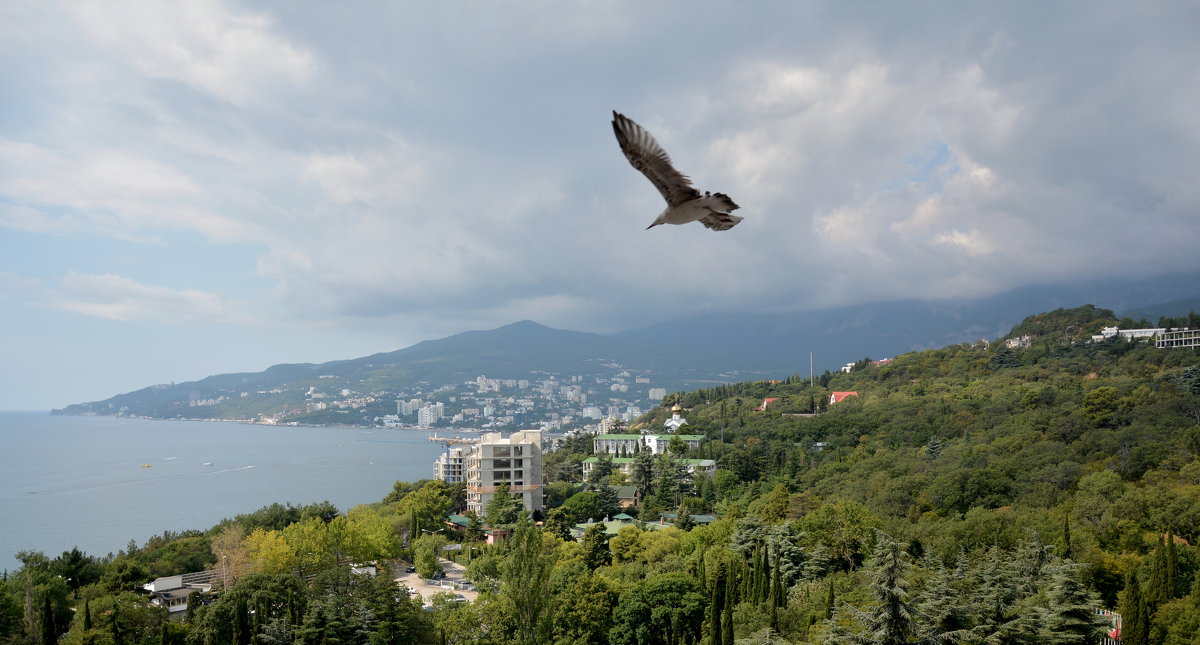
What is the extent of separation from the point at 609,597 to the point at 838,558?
5459 millimetres

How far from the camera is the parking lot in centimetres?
1844

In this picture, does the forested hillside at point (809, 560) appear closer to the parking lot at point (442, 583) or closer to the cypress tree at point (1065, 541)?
the cypress tree at point (1065, 541)

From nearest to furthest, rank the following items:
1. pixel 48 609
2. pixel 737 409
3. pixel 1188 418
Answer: pixel 48 609 < pixel 1188 418 < pixel 737 409

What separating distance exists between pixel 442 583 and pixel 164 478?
48.6m

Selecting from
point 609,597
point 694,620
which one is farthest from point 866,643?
point 609,597

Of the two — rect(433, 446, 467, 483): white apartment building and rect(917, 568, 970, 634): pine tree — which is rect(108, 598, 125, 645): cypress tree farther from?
rect(433, 446, 467, 483): white apartment building

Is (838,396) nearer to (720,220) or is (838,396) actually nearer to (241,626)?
(241,626)

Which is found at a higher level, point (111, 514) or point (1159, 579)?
point (1159, 579)

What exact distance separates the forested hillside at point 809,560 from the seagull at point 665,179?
7.30m

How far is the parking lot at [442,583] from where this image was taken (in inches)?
726

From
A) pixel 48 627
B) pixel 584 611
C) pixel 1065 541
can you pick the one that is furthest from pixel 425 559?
pixel 1065 541

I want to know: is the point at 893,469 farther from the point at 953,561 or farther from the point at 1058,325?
the point at 1058,325

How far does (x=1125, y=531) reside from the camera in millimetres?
14648

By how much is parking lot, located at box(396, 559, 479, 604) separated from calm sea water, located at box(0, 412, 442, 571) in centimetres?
2023
